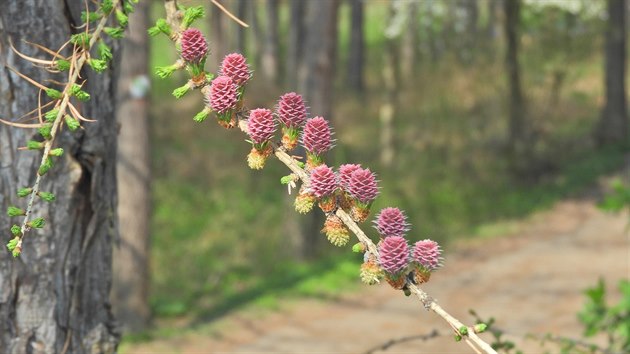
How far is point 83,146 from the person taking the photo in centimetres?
305

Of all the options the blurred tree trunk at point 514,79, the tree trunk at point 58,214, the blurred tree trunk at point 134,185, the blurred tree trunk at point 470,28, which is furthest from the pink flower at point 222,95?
the blurred tree trunk at point 470,28

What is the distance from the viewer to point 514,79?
57.1 feet

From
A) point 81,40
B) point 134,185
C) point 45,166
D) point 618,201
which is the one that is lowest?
point 45,166

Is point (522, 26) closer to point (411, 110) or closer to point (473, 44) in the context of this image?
point (411, 110)

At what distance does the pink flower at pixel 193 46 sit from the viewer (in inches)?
83.5

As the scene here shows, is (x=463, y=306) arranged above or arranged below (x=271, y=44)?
below

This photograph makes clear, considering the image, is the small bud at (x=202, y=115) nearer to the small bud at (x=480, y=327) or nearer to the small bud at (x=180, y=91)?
the small bud at (x=180, y=91)

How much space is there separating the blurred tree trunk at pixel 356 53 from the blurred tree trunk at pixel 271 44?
8.84ft

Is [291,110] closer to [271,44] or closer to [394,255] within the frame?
[394,255]

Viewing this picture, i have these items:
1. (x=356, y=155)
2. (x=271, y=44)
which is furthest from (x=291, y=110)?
(x=271, y=44)

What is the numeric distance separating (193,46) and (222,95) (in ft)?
0.51

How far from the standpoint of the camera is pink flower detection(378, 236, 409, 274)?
73.2 inches

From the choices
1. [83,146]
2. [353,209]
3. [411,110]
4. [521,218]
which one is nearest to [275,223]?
Result: [521,218]

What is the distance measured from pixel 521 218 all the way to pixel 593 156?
5032 mm
